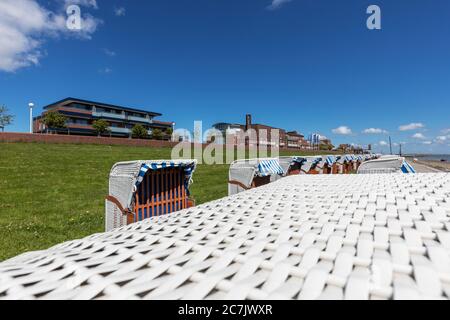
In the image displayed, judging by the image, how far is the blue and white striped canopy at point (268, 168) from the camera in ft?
22.2

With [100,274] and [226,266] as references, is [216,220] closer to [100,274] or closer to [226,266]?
[226,266]

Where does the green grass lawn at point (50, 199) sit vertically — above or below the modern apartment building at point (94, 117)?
below

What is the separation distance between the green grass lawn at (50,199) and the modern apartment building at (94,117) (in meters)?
44.7

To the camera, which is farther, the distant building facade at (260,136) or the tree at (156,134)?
the tree at (156,134)

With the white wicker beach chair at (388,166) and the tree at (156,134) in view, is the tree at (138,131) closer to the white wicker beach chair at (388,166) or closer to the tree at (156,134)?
the tree at (156,134)

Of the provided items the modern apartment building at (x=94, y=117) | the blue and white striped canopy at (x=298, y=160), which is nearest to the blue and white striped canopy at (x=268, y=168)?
the blue and white striped canopy at (x=298, y=160)

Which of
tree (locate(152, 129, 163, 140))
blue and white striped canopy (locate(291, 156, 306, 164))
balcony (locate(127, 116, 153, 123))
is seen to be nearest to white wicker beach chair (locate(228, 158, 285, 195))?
blue and white striped canopy (locate(291, 156, 306, 164))

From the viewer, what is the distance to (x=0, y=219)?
600 centimetres

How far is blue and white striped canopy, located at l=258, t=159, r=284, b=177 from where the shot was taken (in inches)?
266

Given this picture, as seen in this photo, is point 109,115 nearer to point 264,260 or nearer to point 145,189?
point 145,189

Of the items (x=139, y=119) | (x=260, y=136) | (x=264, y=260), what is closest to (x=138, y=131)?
(x=139, y=119)

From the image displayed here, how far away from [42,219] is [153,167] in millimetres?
4020

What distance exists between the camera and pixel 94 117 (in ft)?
205

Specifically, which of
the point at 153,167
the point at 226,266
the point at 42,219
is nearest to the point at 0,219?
the point at 42,219
